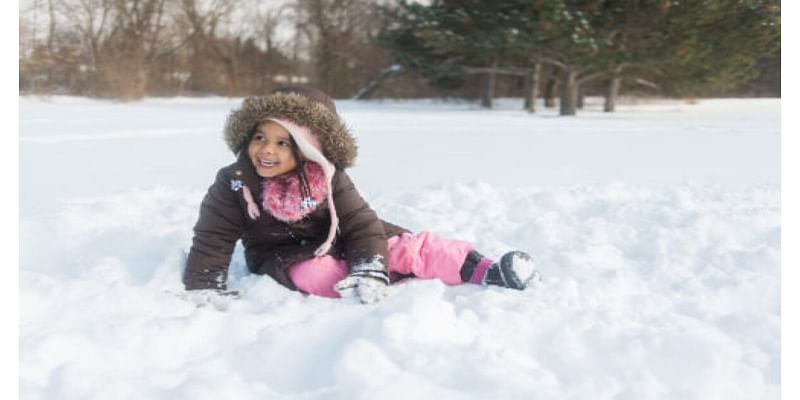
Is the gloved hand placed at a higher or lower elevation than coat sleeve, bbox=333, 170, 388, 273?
lower

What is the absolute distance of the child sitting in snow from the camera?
5.18 feet

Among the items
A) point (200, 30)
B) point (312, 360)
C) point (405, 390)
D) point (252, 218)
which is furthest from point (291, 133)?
point (200, 30)

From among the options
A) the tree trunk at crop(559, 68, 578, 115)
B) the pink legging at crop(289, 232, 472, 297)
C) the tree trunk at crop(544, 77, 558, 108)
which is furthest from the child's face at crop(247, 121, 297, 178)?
the tree trunk at crop(544, 77, 558, 108)

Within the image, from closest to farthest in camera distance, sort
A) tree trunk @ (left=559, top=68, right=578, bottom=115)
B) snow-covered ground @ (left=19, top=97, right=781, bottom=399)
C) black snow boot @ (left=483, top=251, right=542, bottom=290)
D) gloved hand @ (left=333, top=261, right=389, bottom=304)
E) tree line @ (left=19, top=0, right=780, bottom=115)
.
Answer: snow-covered ground @ (left=19, top=97, right=781, bottom=399) → gloved hand @ (left=333, top=261, right=389, bottom=304) → black snow boot @ (left=483, top=251, right=542, bottom=290) → tree line @ (left=19, top=0, right=780, bottom=115) → tree trunk @ (left=559, top=68, right=578, bottom=115)

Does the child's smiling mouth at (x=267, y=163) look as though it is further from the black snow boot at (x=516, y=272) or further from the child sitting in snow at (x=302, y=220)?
the black snow boot at (x=516, y=272)

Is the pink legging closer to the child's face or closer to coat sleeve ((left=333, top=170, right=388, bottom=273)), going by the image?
coat sleeve ((left=333, top=170, right=388, bottom=273))

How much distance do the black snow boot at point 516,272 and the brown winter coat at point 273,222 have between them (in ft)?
1.00

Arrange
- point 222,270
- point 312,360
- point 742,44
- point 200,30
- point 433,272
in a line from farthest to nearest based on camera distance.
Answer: point 200,30
point 742,44
point 433,272
point 222,270
point 312,360

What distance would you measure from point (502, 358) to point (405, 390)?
0.21 metres

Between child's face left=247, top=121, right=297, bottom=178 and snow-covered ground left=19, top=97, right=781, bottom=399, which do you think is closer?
snow-covered ground left=19, top=97, right=781, bottom=399

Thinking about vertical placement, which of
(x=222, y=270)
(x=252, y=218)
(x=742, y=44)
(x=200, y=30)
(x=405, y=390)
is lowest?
(x=405, y=390)

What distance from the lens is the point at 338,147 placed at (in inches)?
65.7

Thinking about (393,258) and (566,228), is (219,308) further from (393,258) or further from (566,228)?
(566,228)

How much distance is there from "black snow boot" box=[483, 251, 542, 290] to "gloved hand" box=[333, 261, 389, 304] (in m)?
0.29
